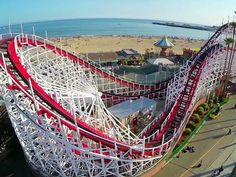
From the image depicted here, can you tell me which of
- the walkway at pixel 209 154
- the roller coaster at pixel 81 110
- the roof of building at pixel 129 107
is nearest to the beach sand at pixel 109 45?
the roller coaster at pixel 81 110

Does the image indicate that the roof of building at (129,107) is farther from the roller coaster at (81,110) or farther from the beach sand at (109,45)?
the beach sand at (109,45)

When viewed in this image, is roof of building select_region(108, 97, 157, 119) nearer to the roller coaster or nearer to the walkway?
the roller coaster

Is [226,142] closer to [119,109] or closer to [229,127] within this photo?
[229,127]

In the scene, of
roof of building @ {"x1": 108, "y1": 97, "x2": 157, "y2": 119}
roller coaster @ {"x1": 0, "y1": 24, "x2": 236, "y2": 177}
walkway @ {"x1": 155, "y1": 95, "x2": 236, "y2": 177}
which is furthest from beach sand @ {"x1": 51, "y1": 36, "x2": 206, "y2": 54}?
walkway @ {"x1": 155, "y1": 95, "x2": 236, "y2": 177}

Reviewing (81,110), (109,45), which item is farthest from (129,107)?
(109,45)

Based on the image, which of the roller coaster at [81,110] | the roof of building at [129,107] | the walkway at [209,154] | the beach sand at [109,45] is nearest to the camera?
the roller coaster at [81,110]

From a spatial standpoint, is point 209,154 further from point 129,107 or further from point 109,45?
point 109,45

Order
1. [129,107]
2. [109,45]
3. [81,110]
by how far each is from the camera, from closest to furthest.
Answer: [81,110], [129,107], [109,45]
